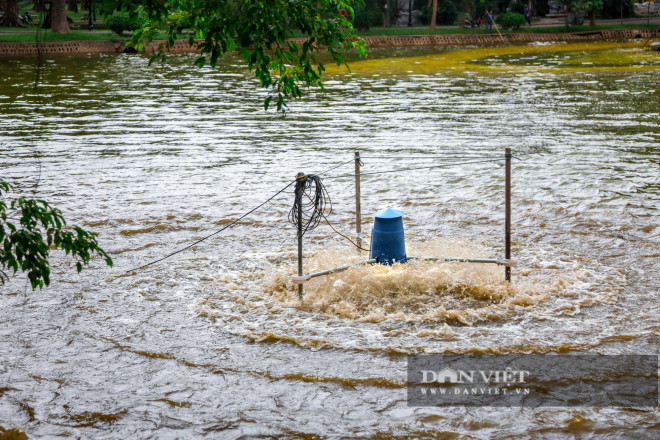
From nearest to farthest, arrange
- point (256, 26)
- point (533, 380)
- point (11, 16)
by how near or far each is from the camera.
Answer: point (256, 26), point (533, 380), point (11, 16)

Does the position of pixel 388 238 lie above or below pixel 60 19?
below

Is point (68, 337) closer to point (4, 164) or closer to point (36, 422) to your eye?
point (36, 422)

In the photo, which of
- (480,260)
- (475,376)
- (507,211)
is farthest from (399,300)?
(475,376)

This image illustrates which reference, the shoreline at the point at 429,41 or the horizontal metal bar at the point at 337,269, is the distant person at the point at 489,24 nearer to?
the shoreline at the point at 429,41

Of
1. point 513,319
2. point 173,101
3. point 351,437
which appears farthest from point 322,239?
point 173,101

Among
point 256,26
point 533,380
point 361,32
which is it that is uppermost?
point 361,32

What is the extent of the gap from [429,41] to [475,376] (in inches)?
1842

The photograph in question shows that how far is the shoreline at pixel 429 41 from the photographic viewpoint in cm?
4378

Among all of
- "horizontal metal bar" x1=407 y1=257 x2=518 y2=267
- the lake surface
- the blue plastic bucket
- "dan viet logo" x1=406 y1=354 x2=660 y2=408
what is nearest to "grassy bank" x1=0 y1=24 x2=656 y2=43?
the lake surface

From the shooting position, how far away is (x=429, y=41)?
51.1 m

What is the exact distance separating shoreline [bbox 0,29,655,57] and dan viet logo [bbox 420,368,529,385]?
3897 centimetres

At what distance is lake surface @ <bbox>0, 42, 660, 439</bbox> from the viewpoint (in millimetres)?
6164

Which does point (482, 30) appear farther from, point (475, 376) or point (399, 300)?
point (475, 376)

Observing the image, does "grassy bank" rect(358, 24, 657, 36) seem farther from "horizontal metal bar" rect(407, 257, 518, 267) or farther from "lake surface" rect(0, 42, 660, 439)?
"horizontal metal bar" rect(407, 257, 518, 267)
